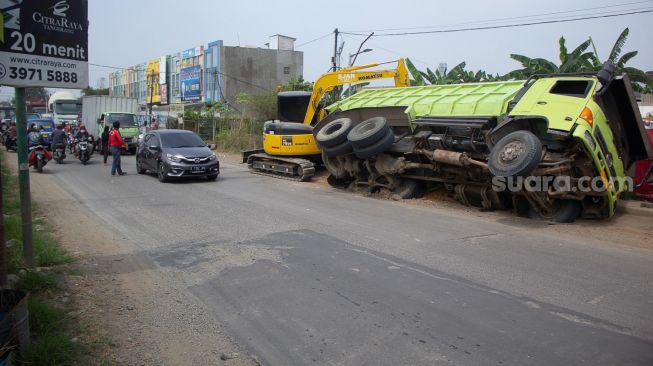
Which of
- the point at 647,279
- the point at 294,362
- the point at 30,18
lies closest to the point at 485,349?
the point at 294,362

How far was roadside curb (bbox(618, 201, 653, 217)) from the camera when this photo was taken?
32.3ft

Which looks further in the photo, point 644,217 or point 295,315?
point 644,217

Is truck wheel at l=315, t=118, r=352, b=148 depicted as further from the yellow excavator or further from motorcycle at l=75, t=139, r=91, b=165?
motorcycle at l=75, t=139, r=91, b=165

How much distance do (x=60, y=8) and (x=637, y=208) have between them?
10406 millimetres

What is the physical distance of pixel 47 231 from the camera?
8.33 metres

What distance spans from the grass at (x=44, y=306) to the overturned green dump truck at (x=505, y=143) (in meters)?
7.11

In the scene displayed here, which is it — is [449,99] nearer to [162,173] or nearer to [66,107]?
[162,173]

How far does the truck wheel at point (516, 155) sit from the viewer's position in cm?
871

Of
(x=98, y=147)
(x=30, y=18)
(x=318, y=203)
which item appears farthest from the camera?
(x=98, y=147)

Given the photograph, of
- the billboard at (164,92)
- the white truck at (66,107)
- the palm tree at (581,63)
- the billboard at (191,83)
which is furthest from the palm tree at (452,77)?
the billboard at (164,92)

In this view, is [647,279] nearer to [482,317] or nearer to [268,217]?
[482,317]

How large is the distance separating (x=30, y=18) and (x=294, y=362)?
4268 millimetres

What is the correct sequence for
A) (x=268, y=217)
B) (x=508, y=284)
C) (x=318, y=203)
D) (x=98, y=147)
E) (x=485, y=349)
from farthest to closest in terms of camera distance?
1. (x=98, y=147)
2. (x=318, y=203)
3. (x=268, y=217)
4. (x=508, y=284)
5. (x=485, y=349)

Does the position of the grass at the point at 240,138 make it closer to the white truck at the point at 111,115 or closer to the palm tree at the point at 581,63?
the white truck at the point at 111,115
